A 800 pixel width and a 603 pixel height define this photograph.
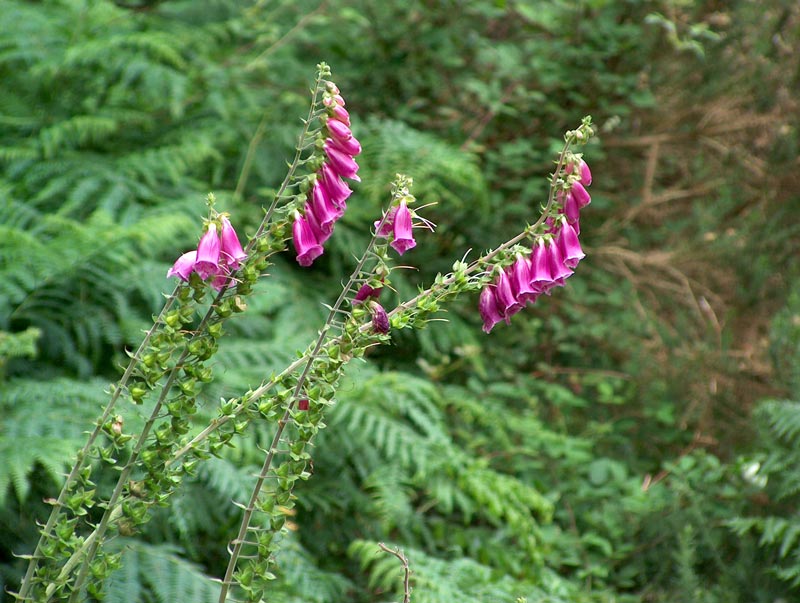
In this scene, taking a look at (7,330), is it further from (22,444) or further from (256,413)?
(256,413)

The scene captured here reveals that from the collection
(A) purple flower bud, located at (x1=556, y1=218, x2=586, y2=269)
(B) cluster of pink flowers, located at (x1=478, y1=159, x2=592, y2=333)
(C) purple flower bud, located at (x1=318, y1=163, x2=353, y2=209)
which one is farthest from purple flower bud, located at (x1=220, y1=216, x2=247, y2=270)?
(A) purple flower bud, located at (x1=556, y1=218, x2=586, y2=269)

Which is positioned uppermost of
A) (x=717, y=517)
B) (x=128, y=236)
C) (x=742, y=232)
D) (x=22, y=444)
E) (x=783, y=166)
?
(x=783, y=166)

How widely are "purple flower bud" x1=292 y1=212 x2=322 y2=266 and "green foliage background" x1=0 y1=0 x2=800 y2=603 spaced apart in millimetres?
829

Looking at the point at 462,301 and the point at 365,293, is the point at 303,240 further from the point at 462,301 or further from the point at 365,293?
the point at 462,301

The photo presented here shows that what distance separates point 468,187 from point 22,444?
1.98 meters

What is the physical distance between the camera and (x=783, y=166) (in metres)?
3.61

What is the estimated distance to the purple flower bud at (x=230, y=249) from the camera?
1.11 m

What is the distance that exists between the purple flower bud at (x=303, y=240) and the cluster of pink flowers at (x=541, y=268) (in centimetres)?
24

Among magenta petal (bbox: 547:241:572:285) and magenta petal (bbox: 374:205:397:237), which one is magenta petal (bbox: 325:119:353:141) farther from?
magenta petal (bbox: 547:241:572:285)

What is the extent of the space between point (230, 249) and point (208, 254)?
0.04 meters

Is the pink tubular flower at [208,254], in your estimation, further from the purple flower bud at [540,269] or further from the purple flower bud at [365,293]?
the purple flower bud at [540,269]

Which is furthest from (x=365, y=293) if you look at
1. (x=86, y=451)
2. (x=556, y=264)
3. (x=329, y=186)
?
(x=86, y=451)

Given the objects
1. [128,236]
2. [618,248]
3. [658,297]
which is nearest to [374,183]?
[128,236]

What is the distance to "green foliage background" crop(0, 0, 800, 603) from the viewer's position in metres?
2.22
